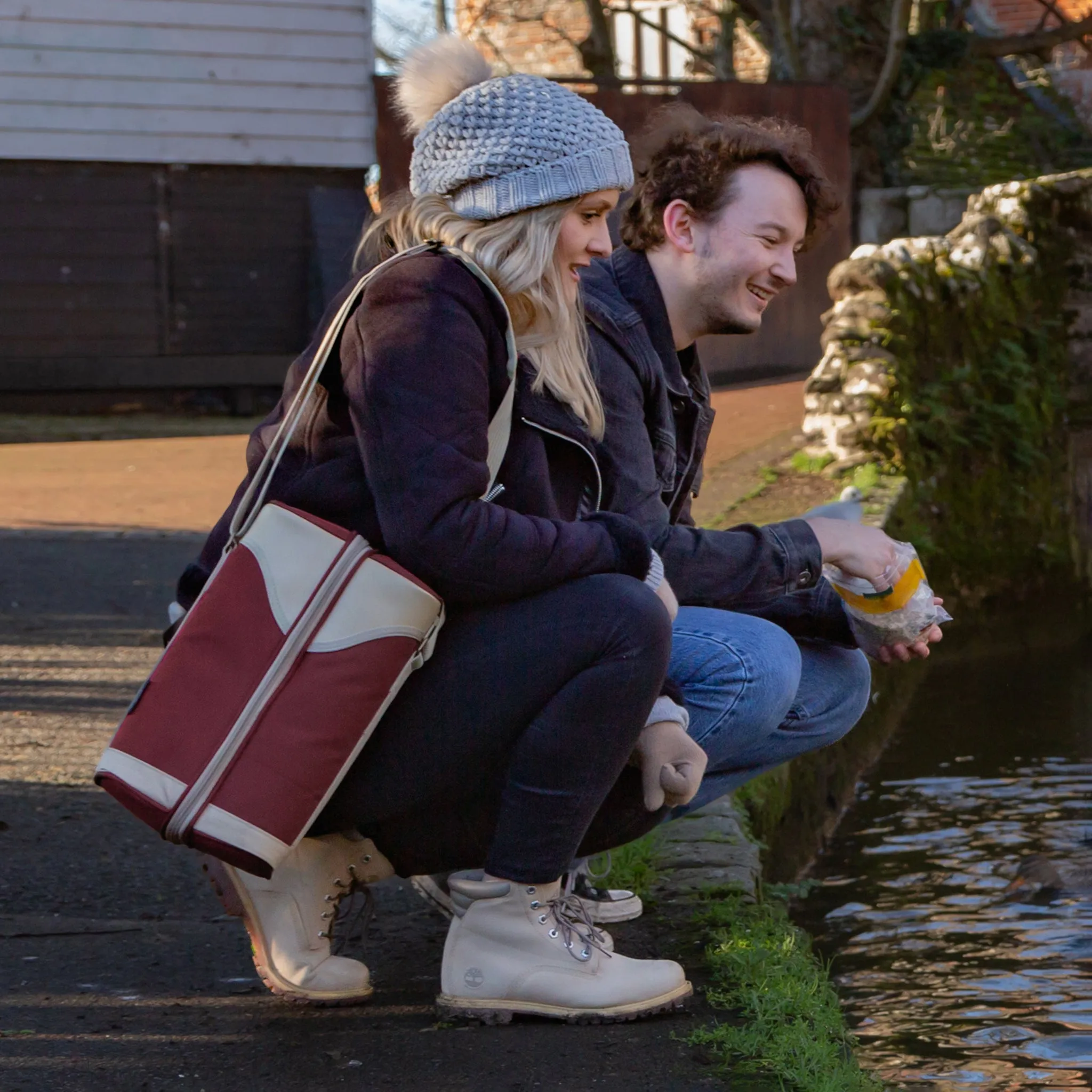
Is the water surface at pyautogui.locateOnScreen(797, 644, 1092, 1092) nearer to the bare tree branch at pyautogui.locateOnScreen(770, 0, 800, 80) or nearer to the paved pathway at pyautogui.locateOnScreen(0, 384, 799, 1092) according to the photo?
the paved pathway at pyautogui.locateOnScreen(0, 384, 799, 1092)

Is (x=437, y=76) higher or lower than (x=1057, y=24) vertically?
lower

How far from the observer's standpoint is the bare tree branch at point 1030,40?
16.0 m

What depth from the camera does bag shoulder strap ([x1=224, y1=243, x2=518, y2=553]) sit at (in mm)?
2549

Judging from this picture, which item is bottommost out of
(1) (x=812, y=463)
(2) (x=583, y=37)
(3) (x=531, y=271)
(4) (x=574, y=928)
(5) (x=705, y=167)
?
(1) (x=812, y=463)

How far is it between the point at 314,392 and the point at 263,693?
1.63 ft

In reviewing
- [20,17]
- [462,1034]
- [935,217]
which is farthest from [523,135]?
[935,217]

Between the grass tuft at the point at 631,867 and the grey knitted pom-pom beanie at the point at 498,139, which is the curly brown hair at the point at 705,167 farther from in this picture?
the grass tuft at the point at 631,867

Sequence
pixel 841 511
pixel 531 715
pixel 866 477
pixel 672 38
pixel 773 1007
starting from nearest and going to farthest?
1. pixel 531 715
2. pixel 773 1007
3. pixel 841 511
4. pixel 866 477
5. pixel 672 38

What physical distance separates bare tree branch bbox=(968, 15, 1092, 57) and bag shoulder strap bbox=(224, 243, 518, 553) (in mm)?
14691

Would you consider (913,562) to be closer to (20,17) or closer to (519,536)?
(519,536)

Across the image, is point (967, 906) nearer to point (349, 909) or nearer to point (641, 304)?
point (641, 304)

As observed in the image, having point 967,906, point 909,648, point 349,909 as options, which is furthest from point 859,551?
point 967,906

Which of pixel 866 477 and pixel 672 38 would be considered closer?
pixel 866 477

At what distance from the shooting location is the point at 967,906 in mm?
4703
